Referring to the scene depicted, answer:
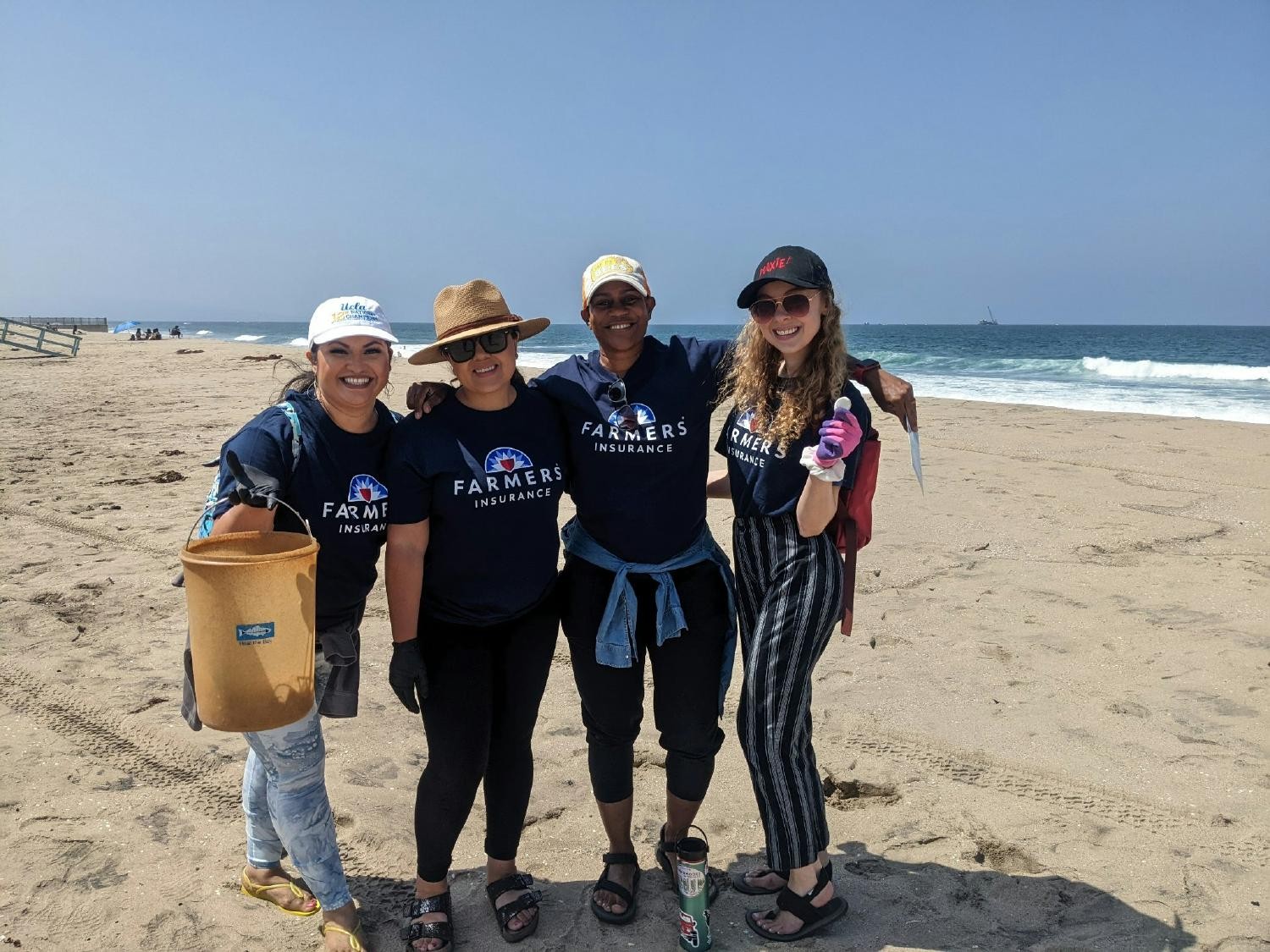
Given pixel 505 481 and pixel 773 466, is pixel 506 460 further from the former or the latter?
pixel 773 466

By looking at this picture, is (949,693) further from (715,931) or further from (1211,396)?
(1211,396)

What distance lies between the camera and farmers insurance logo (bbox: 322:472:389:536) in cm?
260

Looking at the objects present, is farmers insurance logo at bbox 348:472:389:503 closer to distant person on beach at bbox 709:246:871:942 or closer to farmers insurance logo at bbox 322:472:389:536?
farmers insurance logo at bbox 322:472:389:536

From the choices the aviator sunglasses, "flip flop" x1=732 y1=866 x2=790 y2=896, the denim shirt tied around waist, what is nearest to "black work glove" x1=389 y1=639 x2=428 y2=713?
the denim shirt tied around waist

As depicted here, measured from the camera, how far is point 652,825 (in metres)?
3.45

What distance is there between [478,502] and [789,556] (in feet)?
3.25

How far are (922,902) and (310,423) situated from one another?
2519 millimetres

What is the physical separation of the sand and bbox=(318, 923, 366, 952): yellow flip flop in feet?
0.38

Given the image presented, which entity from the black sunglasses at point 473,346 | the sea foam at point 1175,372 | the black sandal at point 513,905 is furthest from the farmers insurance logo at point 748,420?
the sea foam at point 1175,372

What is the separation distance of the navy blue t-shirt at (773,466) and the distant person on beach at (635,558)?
0.16m

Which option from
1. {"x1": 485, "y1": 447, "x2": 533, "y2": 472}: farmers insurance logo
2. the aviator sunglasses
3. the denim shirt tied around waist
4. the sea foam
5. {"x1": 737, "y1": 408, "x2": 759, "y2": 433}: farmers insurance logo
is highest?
the sea foam

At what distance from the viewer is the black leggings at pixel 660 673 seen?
289 centimetres

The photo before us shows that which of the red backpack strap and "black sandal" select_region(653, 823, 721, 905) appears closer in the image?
the red backpack strap

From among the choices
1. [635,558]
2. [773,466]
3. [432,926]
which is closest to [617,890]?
[432,926]
